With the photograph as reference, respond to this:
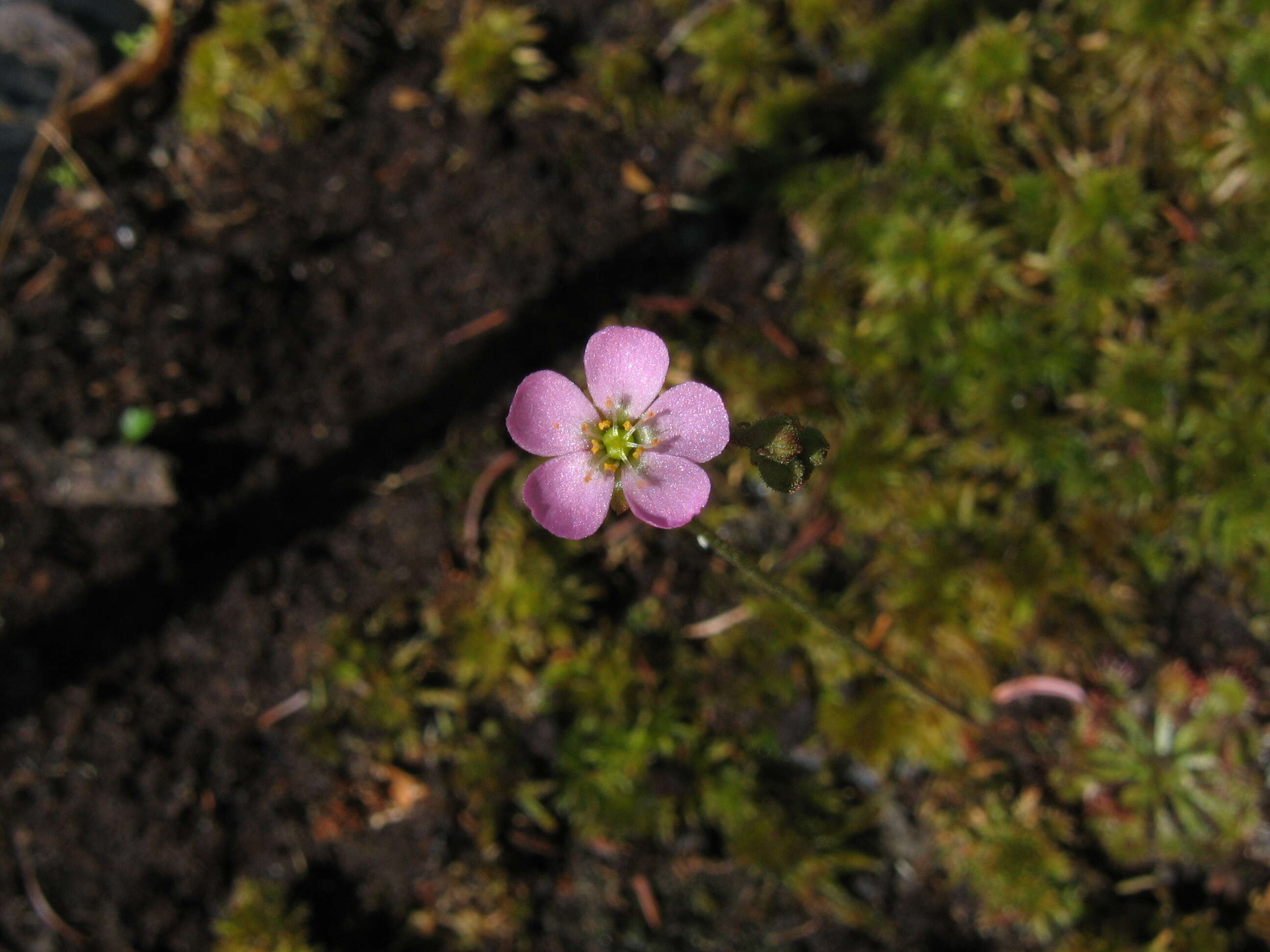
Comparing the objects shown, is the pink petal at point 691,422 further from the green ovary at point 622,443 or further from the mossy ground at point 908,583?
the mossy ground at point 908,583

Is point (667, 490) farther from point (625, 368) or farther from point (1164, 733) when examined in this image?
point (1164, 733)

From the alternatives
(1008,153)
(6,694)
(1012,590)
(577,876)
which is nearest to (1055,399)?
(1012,590)

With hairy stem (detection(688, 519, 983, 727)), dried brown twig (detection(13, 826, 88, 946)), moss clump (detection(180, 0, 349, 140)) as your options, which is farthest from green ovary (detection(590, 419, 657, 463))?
dried brown twig (detection(13, 826, 88, 946))

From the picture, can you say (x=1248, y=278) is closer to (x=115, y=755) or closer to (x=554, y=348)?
(x=554, y=348)

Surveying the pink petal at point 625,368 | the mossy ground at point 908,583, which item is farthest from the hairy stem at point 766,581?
the mossy ground at point 908,583

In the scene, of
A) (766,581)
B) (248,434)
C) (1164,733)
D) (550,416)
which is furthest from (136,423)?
(1164,733)

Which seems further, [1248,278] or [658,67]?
[658,67]
